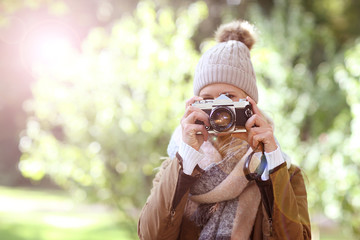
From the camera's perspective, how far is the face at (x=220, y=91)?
195 centimetres

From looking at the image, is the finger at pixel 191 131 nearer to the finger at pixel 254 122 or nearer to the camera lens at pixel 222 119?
the camera lens at pixel 222 119

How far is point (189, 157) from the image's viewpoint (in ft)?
5.69

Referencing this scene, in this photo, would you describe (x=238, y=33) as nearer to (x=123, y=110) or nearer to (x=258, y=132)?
(x=258, y=132)

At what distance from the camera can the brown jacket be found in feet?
5.58

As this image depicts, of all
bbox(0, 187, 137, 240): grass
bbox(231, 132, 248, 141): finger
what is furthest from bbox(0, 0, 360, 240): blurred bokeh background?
bbox(231, 132, 248, 141): finger

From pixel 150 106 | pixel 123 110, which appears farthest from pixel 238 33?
pixel 123 110

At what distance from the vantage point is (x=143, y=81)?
5.06 meters

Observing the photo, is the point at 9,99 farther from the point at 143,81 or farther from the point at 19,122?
the point at 143,81

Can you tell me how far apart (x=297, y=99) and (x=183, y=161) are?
5181 mm

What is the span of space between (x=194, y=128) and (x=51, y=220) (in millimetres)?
11506

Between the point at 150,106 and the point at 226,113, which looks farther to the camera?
the point at 150,106

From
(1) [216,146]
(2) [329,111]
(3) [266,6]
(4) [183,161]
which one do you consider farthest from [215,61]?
(3) [266,6]

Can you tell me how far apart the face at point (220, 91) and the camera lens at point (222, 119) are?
6.4 inches

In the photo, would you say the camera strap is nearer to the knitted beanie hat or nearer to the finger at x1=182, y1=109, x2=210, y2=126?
the finger at x1=182, y1=109, x2=210, y2=126
